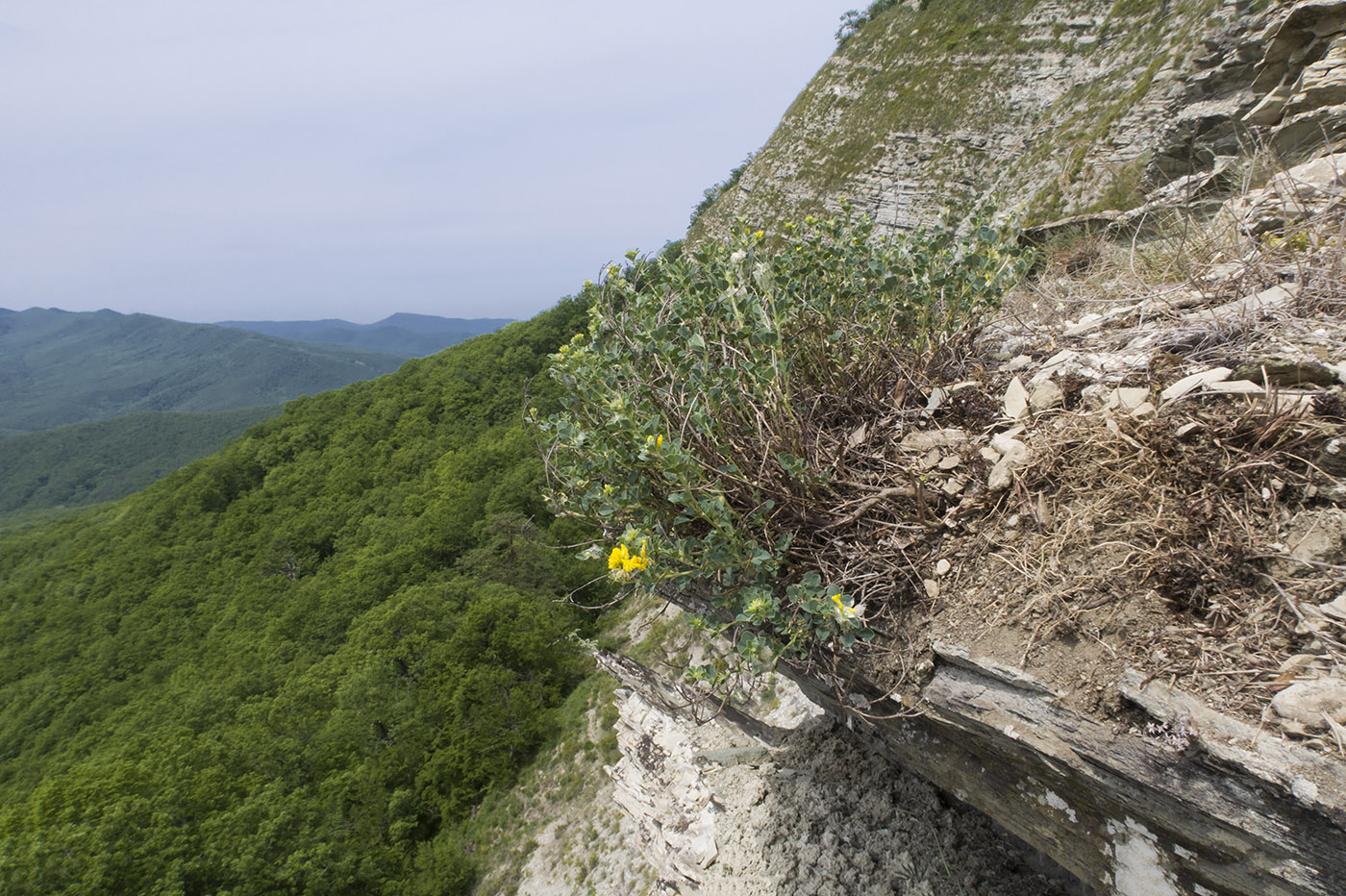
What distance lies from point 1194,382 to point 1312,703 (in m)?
1.13

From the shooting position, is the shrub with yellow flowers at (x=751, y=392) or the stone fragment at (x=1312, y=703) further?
the shrub with yellow flowers at (x=751, y=392)

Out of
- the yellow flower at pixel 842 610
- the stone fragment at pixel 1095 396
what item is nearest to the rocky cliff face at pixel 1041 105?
the stone fragment at pixel 1095 396

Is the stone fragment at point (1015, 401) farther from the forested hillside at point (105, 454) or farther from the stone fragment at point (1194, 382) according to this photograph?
the forested hillside at point (105, 454)

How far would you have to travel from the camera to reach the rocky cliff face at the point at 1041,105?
24.1 feet

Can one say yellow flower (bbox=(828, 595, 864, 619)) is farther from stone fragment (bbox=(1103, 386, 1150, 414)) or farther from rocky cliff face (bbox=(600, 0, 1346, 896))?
stone fragment (bbox=(1103, 386, 1150, 414))

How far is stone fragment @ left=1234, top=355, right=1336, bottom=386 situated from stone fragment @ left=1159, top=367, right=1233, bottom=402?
6cm

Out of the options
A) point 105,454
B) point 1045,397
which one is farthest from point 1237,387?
point 105,454

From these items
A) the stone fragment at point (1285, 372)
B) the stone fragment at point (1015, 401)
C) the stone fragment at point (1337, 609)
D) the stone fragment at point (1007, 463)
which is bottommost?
the stone fragment at point (1337, 609)

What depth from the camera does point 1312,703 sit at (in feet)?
5.21

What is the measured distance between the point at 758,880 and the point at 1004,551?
486 cm

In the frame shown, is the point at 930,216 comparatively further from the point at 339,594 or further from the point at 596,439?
the point at 339,594

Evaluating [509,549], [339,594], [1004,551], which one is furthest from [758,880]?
[339,594]

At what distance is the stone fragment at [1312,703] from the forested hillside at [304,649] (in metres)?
4.43

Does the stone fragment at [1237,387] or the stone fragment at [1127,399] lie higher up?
the stone fragment at [1237,387]
